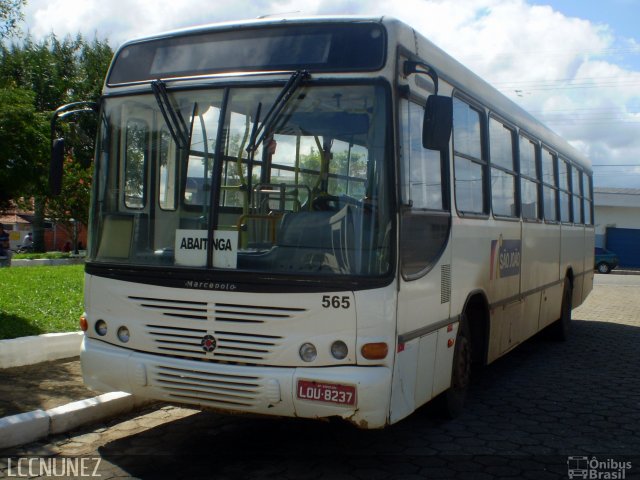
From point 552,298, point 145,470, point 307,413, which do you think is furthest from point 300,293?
point 552,298

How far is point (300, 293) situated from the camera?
491 cm

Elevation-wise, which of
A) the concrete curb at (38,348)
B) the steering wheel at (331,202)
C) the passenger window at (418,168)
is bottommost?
the concrete curb at (38,348)

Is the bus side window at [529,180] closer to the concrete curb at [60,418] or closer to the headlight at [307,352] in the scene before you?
the headlight at [307,352]

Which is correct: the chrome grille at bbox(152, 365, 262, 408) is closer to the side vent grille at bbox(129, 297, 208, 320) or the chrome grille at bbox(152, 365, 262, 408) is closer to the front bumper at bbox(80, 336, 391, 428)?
the front bumper at bbox(80, 336, 391, 428)

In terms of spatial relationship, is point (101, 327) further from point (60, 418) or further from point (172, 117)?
point (172, 117)

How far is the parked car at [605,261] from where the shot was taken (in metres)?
37.4

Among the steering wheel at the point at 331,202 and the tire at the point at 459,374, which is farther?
the tire at the point at 459,374

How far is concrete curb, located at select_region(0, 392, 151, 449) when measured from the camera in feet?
18.2

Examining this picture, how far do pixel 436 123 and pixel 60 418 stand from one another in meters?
3.64

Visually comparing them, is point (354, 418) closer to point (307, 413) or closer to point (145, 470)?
point (307, 413)

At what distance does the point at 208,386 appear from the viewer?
504cm

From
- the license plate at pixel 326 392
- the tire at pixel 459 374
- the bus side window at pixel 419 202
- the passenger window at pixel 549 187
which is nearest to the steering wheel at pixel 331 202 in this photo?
the bus side window at pixel 419 202

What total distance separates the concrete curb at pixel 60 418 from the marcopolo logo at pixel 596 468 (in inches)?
144

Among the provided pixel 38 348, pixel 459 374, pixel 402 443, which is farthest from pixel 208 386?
pixel 38 348
